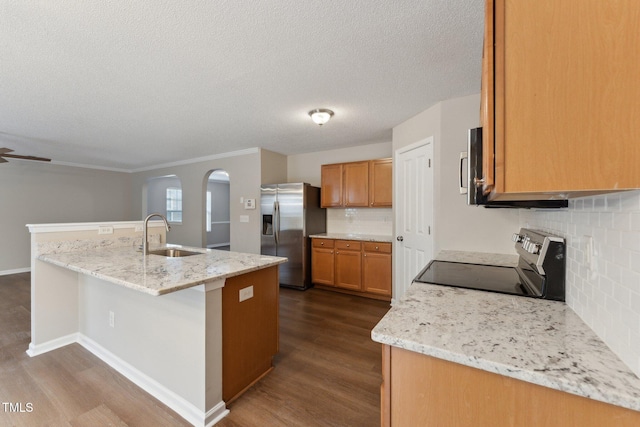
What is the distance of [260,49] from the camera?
183 cm

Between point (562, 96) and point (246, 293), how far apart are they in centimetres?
190

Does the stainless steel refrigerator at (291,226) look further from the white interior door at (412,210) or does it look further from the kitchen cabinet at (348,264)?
the white interior door at (412,210)

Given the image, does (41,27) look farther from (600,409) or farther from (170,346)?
(600,409)

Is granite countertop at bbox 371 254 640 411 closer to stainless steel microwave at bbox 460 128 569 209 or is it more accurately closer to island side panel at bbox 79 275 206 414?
stainless steel microwave at bbox 460 128 569 209

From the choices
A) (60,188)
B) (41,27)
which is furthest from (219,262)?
(60,188)

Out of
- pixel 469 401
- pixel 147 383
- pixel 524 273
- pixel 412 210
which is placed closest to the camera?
pixel 469 401

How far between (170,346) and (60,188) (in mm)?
6536

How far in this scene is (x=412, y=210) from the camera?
10.7ft

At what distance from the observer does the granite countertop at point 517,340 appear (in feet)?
2.07

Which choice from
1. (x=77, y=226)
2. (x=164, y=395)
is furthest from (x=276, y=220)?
(x=164, y=395)

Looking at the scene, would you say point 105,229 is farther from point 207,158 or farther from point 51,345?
point 207,158

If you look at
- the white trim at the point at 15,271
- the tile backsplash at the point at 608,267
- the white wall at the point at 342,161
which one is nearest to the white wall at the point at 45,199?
the white trim at the point at 15,271

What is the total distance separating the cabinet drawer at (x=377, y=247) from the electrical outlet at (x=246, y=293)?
2.29 metres

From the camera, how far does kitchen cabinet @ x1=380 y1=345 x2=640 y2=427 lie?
25.4 inches
